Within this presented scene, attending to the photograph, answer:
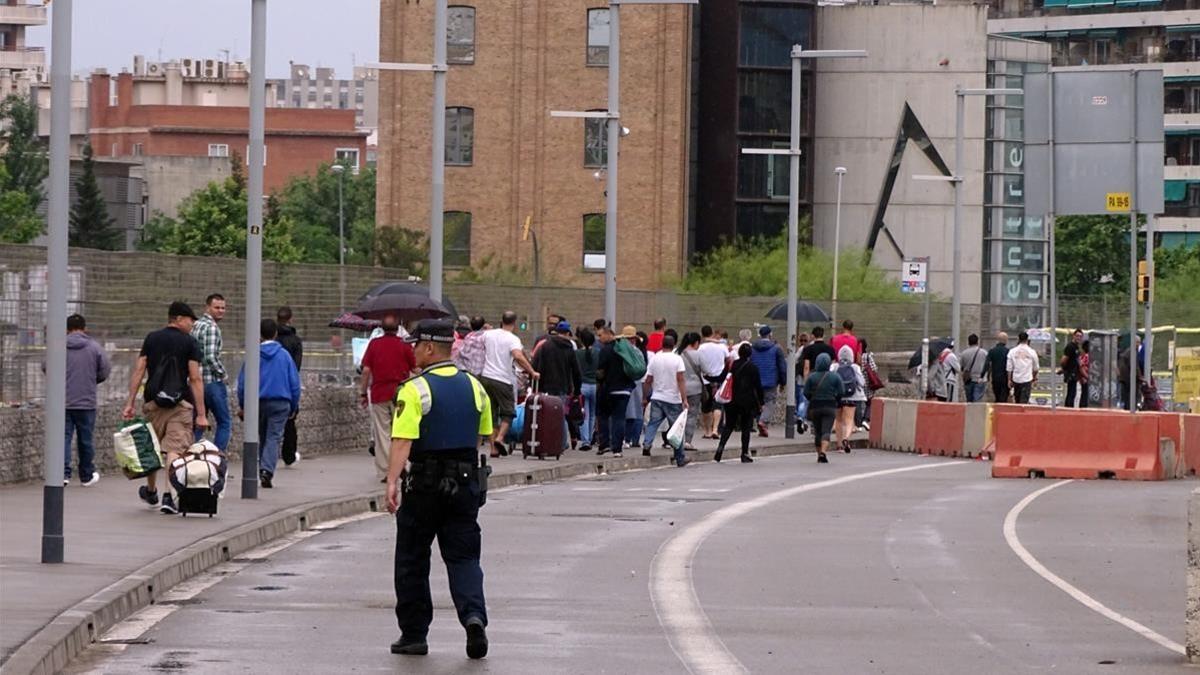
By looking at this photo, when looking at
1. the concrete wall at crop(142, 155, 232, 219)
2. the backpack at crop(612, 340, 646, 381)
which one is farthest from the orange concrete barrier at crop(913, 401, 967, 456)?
the concrete wall at crop(142, 155, 232, 219)

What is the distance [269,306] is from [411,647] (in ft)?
63.4

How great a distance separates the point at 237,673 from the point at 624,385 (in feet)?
68.8

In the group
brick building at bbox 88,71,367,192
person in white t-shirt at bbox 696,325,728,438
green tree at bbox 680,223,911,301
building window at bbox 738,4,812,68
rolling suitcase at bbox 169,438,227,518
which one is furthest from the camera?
brick building at bbox 88,71,367,192

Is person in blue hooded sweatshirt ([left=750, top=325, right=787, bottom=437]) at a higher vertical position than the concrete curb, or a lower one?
higher

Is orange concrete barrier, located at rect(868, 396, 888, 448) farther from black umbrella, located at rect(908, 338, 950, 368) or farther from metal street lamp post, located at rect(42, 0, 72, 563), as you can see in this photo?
metal street lamp post, located at rect(42, 0, 72, 563)

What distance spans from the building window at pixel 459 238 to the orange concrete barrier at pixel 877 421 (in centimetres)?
4278

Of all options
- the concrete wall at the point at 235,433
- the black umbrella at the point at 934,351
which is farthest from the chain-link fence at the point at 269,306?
the black umbrella at the point at 934,351

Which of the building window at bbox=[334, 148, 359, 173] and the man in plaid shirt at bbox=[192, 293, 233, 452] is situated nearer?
the man in plaid shirt at bbox=[192, 293, 233, 452]

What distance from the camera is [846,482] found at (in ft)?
95.1

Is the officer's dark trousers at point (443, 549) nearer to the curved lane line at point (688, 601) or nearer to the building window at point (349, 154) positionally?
the curved lane line at point (688, 601)

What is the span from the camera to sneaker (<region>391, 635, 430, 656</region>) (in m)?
11.8

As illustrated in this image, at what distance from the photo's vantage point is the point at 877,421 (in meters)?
40.5

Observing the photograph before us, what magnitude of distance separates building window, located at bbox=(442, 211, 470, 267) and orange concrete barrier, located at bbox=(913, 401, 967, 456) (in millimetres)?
44666

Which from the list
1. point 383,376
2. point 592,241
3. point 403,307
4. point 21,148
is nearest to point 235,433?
point 403,307
